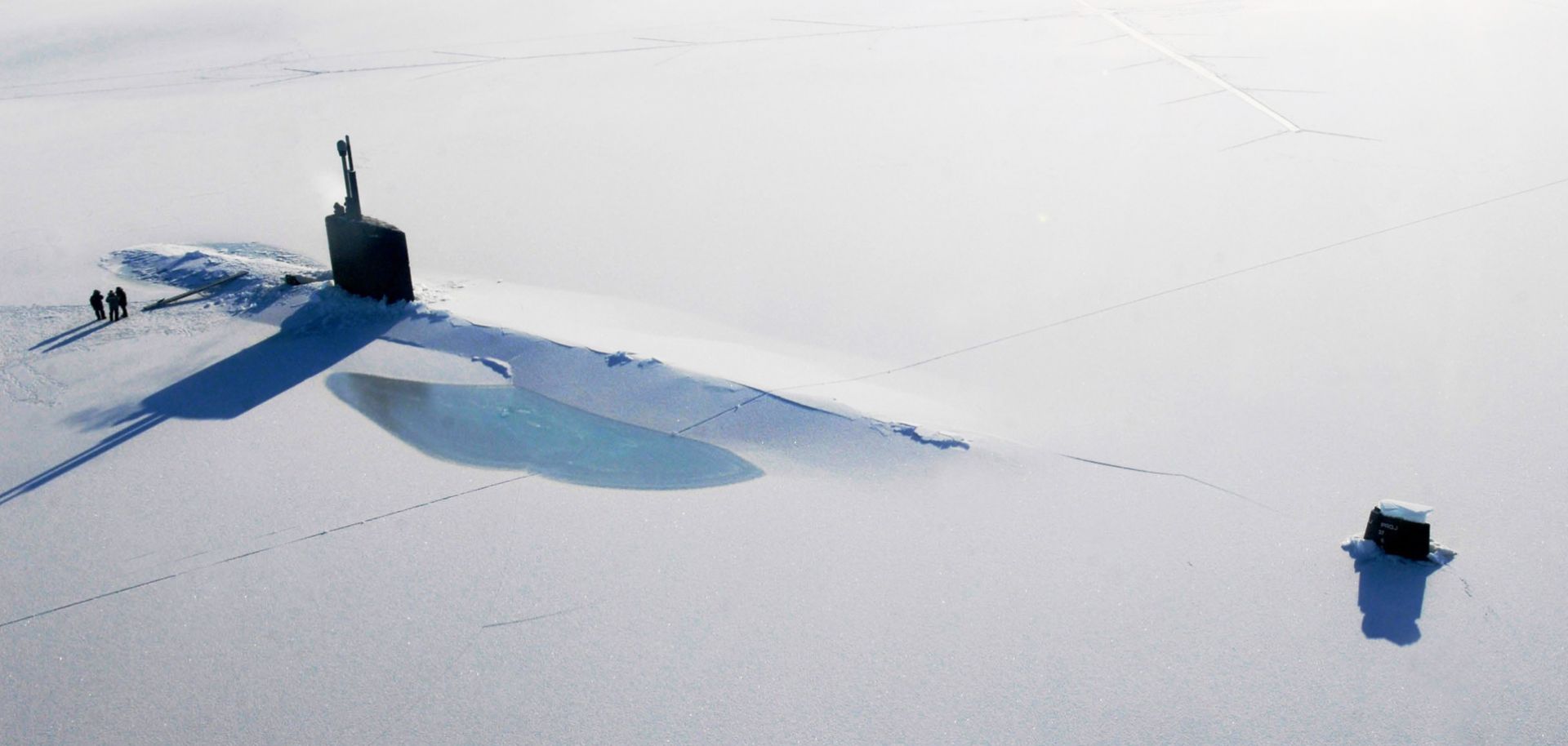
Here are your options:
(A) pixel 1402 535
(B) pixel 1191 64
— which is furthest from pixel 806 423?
(B) pixel 1191 64

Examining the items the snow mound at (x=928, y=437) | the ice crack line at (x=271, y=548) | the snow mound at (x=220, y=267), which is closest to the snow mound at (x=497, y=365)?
the ice crack line at (x=271, y=548)

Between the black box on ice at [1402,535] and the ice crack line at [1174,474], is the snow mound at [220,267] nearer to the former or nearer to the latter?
the ice crack line at [1174,474]

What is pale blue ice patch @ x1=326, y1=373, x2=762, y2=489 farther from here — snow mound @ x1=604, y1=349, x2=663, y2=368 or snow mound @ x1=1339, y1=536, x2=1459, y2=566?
snow mound @ x1=1339, y1=536, x2=1459, y2=566

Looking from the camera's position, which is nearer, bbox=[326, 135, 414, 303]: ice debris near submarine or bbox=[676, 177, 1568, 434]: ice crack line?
bbox=[676, 177, 1568, 434]: ice crack line

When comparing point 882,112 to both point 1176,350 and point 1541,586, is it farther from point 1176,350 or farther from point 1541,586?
point 1541,586

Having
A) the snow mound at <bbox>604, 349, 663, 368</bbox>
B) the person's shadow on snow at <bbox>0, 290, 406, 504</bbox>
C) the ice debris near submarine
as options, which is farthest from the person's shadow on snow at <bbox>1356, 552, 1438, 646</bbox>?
the ice debris near submarine

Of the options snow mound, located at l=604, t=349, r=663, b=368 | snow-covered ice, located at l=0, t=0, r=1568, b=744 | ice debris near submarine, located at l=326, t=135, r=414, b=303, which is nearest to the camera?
snow-covered ice, located at l=0, t=0, r=1568, b=744
